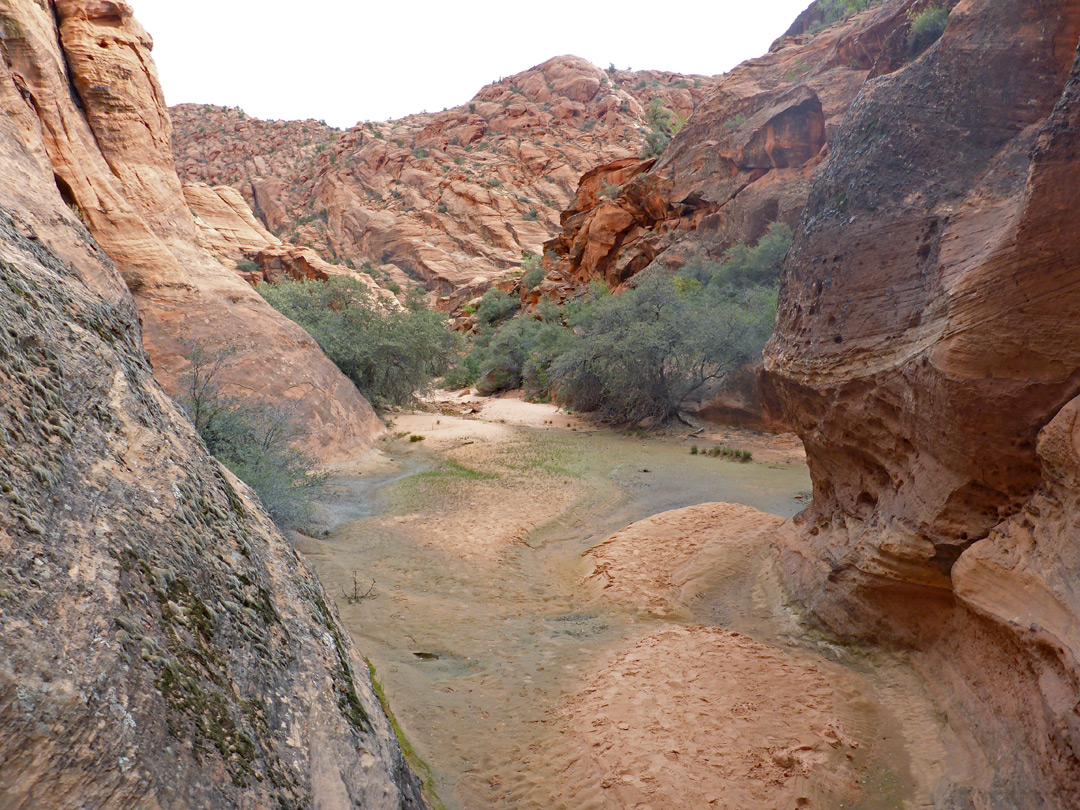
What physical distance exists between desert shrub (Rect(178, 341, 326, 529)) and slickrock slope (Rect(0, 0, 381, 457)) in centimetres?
187

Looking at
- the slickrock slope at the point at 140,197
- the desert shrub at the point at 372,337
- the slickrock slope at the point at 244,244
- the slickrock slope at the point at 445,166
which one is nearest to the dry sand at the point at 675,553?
the slickrock slope at the point at 140,197

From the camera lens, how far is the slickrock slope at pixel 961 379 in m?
3.09

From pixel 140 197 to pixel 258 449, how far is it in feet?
26.4

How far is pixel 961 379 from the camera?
3.71 m

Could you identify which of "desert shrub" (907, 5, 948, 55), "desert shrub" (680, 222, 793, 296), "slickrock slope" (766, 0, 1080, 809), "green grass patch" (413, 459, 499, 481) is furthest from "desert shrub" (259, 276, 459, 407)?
"desert shrub" (907, 5, 948, 55)

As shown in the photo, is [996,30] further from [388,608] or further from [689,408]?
[689,408]

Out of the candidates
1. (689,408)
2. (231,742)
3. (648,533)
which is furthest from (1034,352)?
(689,408)

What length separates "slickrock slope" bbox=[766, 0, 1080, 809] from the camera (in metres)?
3.09

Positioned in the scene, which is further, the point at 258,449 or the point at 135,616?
the point at 258,449

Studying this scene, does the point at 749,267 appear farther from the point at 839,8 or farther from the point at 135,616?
the point at 135,616

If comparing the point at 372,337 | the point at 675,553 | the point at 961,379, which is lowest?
the point at 675,553

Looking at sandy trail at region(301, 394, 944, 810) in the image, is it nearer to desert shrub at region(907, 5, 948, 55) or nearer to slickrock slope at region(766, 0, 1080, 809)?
slickrock slope at region(766, 0, 1080, 809)

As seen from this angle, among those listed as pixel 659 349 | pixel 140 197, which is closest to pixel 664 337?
pixel 659 349

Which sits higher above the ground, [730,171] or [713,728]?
[730,171]
